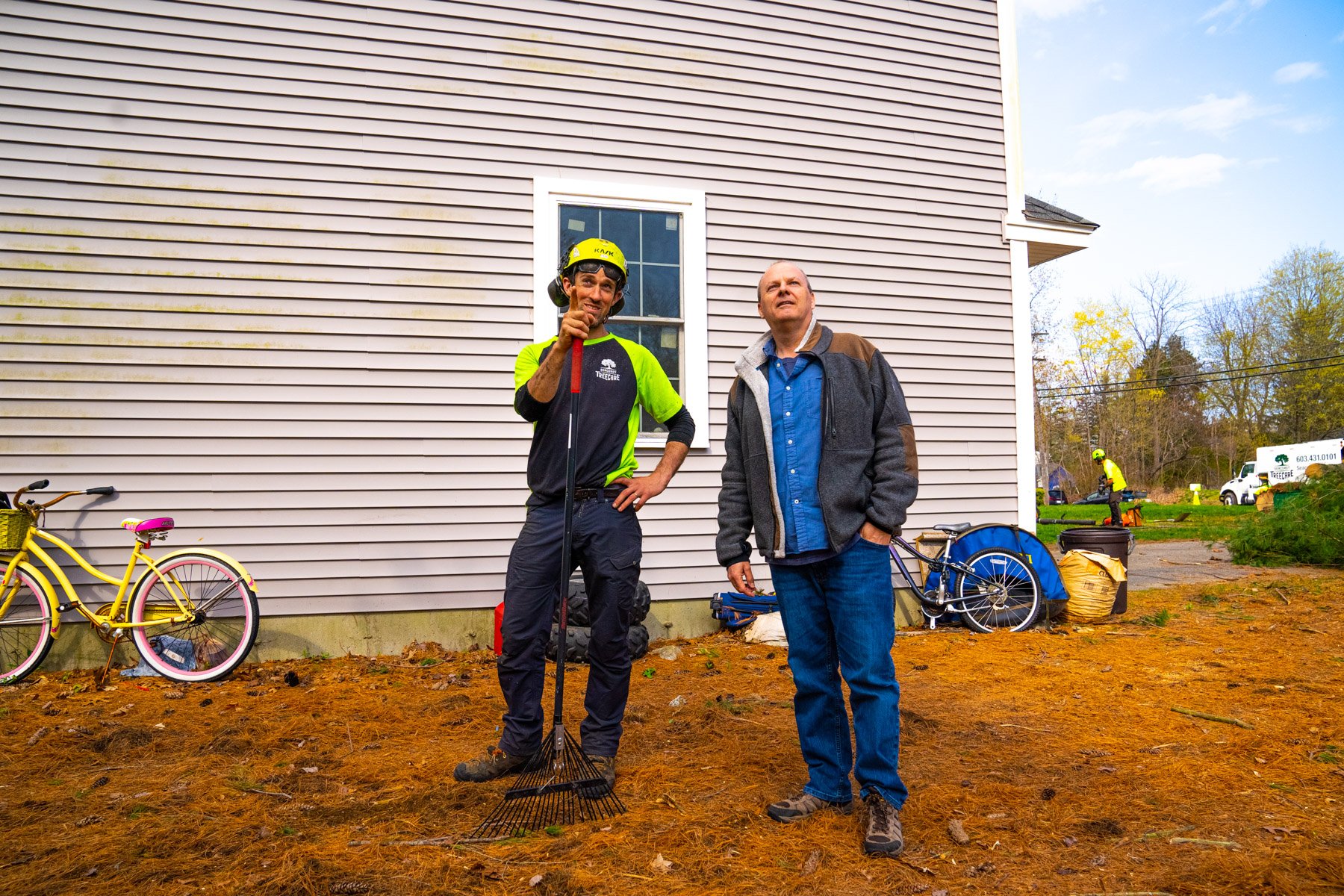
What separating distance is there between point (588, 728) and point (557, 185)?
175 inches

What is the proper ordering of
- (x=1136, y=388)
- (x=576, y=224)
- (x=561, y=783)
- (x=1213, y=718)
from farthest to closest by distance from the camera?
(x=1136, y=388) < (x=576, y=224) < (x=1213, y=718) < (x=561, y=783)

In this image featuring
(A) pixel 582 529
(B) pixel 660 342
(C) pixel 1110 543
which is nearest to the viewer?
(A) pixel 582 529

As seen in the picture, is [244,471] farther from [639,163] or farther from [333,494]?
[639,163]

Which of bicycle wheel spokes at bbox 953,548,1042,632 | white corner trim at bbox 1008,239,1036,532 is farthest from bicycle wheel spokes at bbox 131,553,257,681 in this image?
white corner trim at bbox 1008,239,1036,532

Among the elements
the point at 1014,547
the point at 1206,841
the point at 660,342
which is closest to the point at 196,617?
the point at 660,342

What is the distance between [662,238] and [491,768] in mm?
4548

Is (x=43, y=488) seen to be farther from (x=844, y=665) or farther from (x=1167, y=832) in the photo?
(x=1167, y=832)

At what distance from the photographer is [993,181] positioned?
25.4 feet

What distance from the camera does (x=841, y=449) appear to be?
2959 millimetres

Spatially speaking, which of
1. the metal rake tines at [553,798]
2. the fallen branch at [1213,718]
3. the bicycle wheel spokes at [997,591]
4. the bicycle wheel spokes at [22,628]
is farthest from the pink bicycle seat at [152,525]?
the fallen branch at [1213,718]

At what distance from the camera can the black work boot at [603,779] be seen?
10.5 feet

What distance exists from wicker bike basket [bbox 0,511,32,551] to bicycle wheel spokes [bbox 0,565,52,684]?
0.20 metres

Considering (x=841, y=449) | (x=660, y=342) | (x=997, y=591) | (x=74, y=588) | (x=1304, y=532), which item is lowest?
(x=997, y=591)

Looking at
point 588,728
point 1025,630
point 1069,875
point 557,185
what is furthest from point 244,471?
point 1025,630
